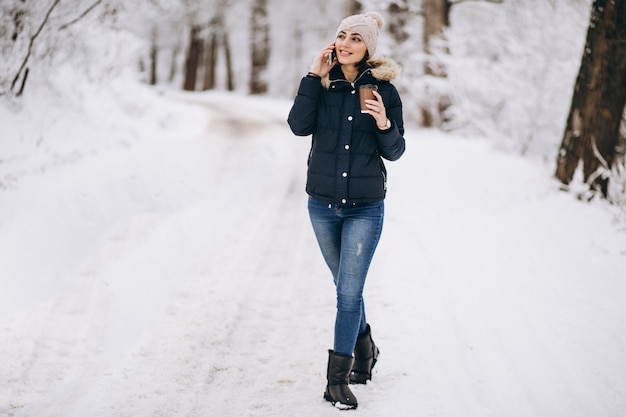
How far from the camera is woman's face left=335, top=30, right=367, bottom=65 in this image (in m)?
3.01

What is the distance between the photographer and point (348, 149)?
307 centimetres

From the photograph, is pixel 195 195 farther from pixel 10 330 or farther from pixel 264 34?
pixel 264 34

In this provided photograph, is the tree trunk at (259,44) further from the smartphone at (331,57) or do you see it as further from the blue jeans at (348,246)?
the blue jeans at (348,246)

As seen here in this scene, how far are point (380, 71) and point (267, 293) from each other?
8.25ft

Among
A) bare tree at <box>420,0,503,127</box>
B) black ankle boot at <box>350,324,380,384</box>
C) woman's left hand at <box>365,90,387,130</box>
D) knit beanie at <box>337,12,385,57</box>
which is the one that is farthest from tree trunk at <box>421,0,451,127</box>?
woman's left hand at <box>365,90,387,130</box>

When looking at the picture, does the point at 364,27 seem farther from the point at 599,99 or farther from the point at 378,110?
the point at 599,99

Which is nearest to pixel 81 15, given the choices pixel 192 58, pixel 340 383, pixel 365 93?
pixel 365 93

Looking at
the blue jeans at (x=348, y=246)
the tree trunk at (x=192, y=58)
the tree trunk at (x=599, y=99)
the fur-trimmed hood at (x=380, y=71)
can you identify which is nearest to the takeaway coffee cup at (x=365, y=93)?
the fur-trimmed hood at (x=380, y=71)

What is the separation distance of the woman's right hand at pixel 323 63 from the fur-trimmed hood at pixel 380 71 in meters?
0.03

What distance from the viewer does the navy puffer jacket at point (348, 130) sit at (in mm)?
3045

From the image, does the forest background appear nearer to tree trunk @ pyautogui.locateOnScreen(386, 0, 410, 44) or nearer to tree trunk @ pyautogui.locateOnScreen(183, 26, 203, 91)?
tree trunk @ pyautogui.locateOnScreen(386, 0, 410, 44)

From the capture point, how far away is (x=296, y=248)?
5.97 metres

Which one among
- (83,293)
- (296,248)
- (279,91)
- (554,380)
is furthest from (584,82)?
(279,91)

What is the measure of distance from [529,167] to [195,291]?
6.48 meters
